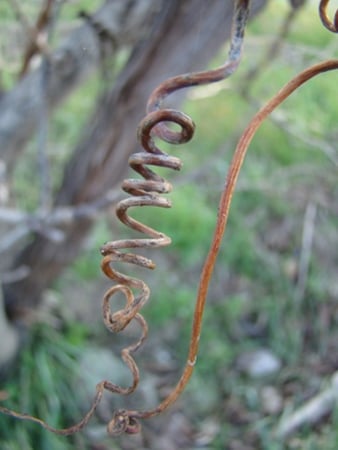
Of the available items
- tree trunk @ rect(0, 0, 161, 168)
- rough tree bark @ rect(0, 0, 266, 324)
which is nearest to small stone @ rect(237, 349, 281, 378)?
rough tree bark @ rect(0, 0, 266, 324)

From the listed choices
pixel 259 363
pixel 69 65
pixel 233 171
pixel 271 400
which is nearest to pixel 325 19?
pixel 233 171

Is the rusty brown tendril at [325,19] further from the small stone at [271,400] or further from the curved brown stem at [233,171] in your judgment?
the small stone at [271,400]

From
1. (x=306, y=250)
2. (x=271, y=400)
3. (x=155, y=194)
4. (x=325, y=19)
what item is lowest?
(x=271, y=400)

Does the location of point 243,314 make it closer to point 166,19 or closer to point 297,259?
point 297,259

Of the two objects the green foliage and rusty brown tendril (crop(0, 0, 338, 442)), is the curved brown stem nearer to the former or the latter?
rusty brown tendril (crop(0, 0, 338, 442))

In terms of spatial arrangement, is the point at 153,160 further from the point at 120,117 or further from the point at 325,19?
the point at 120,117

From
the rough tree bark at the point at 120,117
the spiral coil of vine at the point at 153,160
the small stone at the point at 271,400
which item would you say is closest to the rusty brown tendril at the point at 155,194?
the spiral coil of vine at the point at 153,160
